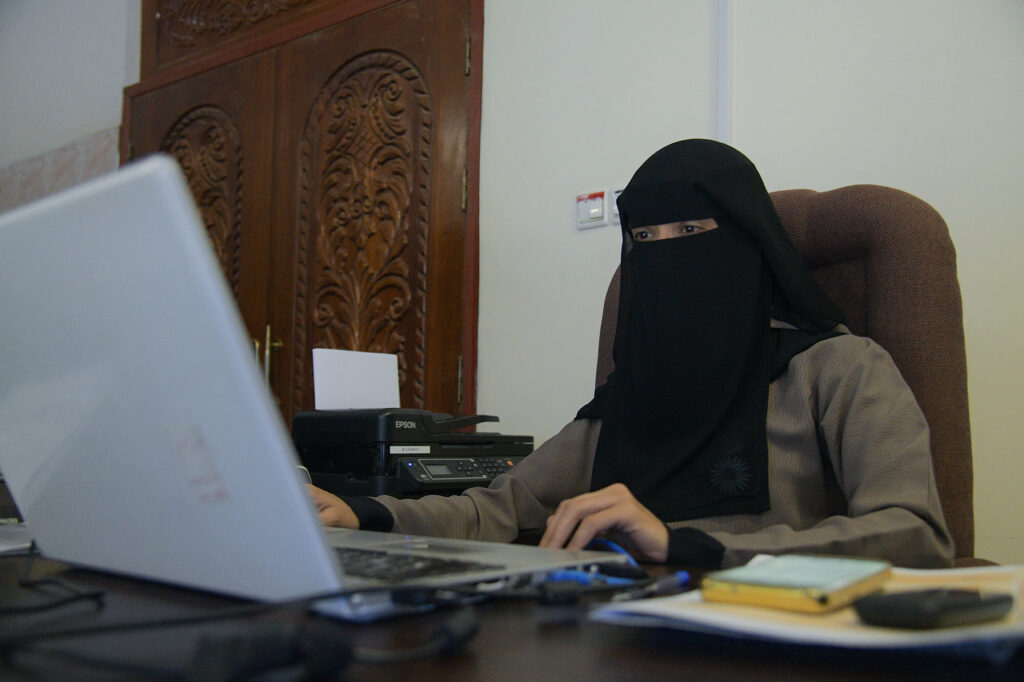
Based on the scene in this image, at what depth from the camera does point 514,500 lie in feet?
4.87

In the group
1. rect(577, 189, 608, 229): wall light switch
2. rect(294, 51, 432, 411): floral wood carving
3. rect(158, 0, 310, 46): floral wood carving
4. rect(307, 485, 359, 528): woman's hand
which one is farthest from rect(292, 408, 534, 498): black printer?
rect(158, 0, 310, 46): floral wood carving

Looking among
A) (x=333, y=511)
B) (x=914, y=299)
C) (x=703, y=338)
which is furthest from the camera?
(x=703, y=338)

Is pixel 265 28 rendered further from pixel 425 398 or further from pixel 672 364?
pixel 672 364

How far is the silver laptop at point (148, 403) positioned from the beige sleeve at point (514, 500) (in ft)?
1.97

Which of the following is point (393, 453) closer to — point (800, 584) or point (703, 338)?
point (703, 338)

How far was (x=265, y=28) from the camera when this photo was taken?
10.9 feet

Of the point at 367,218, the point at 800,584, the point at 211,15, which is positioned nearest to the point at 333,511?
the point at 800,584

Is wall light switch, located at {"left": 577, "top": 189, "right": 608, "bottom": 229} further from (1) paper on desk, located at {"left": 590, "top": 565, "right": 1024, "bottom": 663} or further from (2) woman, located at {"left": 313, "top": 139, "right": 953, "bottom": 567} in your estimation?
(1) paper on desk, located at {"left": 590, "top": 565, "right": 1024, "bottom": 663}

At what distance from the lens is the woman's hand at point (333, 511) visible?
1114 millimetres

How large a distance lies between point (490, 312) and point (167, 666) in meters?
2.22

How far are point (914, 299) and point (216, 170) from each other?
2.87m

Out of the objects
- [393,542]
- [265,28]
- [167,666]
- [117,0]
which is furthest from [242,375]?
[117,0]

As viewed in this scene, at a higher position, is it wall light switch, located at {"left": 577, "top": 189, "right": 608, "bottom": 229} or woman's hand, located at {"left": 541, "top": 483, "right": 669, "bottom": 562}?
wall light switch, located at {"left": 577, "top": 189, "right": 608, "bottom": 229}

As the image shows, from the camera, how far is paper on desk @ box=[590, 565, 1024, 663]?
42 centimetres
